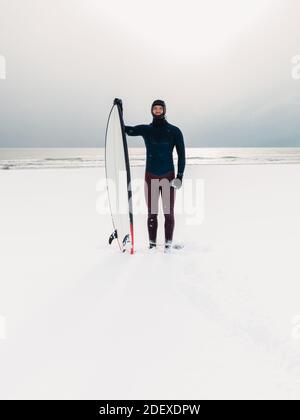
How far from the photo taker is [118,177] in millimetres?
4605

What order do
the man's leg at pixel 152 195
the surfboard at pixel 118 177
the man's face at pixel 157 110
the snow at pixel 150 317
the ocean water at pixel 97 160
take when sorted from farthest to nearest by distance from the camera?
the ocean water at pixel 97 160
the man's leg at pixel 152 195
the surfboard at pixel 118 177
the man's face at pixel 157 110
the snow at pixel 150 317

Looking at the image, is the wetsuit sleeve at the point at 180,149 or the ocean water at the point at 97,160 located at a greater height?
the wetsuit sleeve at the point at 180,149

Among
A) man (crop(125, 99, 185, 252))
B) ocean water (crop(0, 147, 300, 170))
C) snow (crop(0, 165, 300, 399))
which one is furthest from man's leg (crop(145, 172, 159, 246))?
ocean water (crop(0, 147, 300, 170))

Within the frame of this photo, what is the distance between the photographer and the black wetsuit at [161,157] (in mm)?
4285

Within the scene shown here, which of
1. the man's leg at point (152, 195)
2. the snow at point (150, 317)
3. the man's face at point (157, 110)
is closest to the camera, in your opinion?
the snow at point (150, 317)

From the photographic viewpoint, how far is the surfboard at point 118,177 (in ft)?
13.9

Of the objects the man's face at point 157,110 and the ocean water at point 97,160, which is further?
the ocean water at point 97,160

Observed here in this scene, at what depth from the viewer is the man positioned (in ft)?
14.0

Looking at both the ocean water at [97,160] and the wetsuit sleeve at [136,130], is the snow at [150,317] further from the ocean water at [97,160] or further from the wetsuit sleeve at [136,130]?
the ocean water at [97,160]

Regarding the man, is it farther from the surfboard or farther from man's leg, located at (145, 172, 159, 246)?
the surfboard

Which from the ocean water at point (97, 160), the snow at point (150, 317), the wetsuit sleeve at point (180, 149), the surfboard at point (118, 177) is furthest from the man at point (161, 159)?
the ocean water at point (97, 160)

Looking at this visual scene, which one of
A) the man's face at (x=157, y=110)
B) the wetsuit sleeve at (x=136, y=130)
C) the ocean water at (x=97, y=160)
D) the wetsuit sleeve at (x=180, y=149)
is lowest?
the ocean water at (x=97, y=160)

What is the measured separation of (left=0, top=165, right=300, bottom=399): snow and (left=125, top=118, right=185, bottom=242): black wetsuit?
2.23 feet
